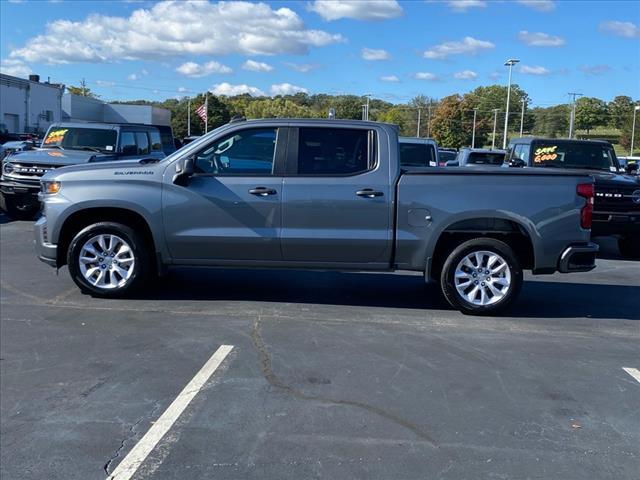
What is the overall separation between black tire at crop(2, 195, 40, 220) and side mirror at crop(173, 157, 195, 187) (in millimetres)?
8292

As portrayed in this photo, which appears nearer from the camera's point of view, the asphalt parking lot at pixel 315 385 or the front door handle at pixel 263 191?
the asphalt parking lot at pixel 315 385

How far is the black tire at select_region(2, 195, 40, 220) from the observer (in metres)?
14.0

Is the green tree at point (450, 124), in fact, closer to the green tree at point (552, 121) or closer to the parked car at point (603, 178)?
the green tree at point (552, 121)

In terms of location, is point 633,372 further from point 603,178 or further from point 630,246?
point 630,246

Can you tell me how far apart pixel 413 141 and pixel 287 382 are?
1129cm

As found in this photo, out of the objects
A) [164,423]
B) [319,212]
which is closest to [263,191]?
[319,212]

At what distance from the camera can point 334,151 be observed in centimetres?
714

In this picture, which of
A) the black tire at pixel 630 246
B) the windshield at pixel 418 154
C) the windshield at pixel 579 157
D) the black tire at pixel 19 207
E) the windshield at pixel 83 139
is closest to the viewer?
the black tire at pixel 630 246

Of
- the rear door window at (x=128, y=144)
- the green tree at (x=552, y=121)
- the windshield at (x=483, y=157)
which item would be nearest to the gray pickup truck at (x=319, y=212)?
the rear door window at (x=128, y=144)

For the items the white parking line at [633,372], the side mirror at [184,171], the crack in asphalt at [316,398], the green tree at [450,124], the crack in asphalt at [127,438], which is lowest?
the crack in asphalt at [127,438]

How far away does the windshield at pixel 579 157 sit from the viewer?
1330cm

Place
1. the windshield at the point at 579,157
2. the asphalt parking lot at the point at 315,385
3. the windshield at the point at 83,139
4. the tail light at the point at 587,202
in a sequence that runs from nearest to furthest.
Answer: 1. the asphalt parking lot at the point at 315,385
2. the tail light at the point at 587,202
3. the windshield at the point at 579,157
4. the windshield at the point at 83,139

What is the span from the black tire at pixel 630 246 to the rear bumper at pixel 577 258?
17.0ft

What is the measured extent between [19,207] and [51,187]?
300 inches
